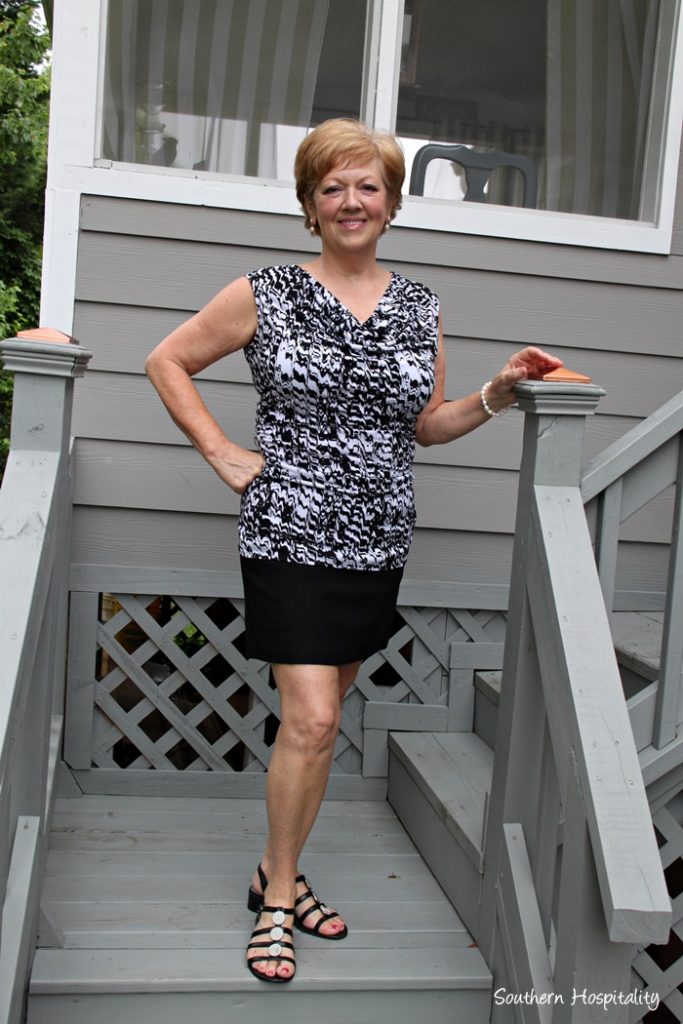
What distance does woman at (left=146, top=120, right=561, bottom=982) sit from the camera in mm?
2059

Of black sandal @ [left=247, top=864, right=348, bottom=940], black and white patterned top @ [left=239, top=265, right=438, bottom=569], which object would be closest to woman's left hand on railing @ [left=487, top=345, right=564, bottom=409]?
black and white patterned top @ [left=239, top=265, right=438, bottom=569]

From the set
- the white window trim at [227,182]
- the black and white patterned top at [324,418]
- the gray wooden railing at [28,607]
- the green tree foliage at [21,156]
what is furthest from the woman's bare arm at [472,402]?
the green tree foliage at [21,156]

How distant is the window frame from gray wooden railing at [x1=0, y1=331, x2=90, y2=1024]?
3.39 ft

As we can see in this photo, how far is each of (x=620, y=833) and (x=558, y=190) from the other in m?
2.18

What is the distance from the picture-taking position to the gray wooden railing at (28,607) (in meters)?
1.70

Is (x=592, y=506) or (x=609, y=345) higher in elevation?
(x=609, y=345)

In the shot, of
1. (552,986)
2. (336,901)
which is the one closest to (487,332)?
(336,901)

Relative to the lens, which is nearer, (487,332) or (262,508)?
(262,508)

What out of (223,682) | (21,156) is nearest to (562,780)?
(223,682)

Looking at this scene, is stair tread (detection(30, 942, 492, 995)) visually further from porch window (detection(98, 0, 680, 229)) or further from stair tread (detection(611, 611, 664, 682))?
porch window (detection(98, 0, 680, 229))

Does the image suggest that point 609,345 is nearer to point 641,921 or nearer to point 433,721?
point 433,721

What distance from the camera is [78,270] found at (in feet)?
9.50

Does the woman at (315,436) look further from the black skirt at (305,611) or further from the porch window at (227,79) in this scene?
→ the porch window at (227,79)

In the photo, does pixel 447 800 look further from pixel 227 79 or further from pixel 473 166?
pixel 227 79
